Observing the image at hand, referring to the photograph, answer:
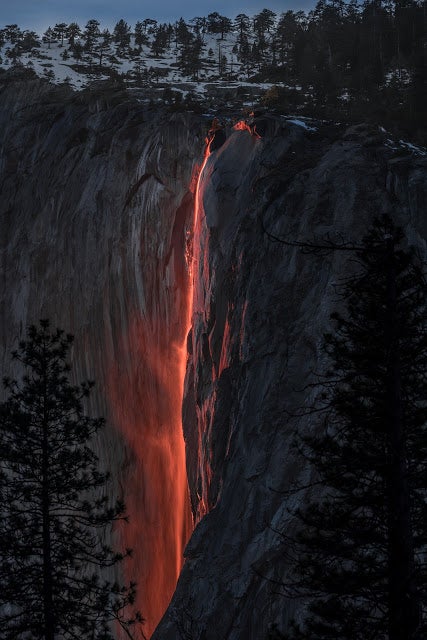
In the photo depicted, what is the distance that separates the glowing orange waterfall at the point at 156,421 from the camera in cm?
2689

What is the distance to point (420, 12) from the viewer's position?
54594 mm

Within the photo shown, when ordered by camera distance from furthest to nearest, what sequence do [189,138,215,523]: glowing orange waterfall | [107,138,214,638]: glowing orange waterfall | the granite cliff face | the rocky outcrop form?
[107,138,214,638]: glowing orange waterfall, [189,138,215,523]: glowing orange waterfall, the granite cliff face, the rocky outcrop

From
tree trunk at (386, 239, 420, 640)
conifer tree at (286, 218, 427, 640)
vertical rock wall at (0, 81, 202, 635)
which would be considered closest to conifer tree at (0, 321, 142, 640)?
conifer tree at (286, 218, 427, 640)

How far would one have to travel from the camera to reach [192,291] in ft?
89.4

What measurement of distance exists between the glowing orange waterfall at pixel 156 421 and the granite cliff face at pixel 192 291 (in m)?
Answer: 0.06

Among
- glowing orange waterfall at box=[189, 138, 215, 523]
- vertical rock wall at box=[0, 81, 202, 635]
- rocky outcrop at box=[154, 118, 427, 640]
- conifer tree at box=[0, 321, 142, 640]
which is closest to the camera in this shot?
conifer tree at box=[0, 321, 142, 640]

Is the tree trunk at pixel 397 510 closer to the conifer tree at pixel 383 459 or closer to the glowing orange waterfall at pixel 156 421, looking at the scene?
the conifer tree at pixel 383 459

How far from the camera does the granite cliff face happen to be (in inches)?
674

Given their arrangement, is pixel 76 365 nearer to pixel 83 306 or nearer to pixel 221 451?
pixel 83 306

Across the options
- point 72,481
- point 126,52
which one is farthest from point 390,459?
point 126,52

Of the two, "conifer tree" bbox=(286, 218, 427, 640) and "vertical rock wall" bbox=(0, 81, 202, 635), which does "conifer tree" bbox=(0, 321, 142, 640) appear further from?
"vertical rock wall" bbox=(0, 81, 202, 635)

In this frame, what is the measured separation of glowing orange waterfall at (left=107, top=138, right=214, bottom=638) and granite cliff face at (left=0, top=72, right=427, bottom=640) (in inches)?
2.5

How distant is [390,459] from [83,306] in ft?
75.8

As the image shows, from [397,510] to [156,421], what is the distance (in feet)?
64.8
